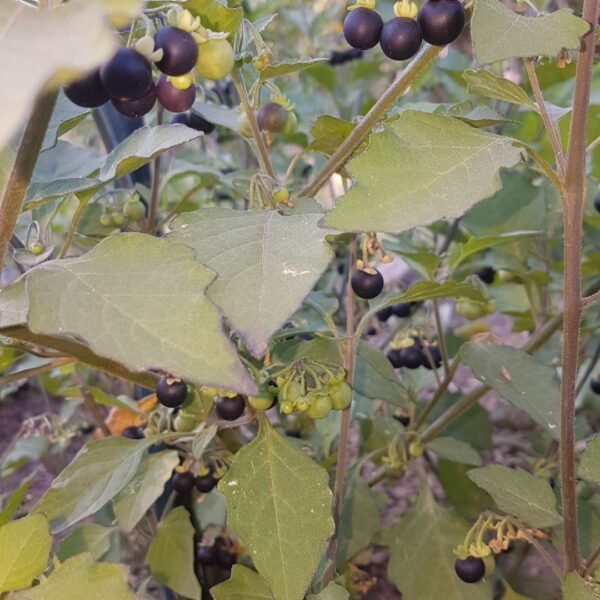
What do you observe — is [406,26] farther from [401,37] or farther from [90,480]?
[90,480]

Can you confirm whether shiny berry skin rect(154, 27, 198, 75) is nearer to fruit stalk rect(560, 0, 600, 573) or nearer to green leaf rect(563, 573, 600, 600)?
fruit stalk rect(560, 0, 600, 573)

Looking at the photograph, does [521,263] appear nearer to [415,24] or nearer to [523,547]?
[523,547]

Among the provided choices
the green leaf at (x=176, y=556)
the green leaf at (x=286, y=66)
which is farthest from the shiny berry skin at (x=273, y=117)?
the green leaf at (x=176, y=556)

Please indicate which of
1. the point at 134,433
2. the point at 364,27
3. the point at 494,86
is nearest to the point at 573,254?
the point at 494,86

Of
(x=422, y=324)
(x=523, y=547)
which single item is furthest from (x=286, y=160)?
(x=523, y=547)

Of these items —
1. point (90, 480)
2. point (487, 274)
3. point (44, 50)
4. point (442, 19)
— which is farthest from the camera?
point (487, 274)

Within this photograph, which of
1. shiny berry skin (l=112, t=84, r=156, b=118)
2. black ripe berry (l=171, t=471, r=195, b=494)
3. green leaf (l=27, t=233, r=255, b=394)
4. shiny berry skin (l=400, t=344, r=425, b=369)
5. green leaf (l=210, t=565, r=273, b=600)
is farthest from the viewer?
shiny berry skin (l=400, t=344, r=425, b=369)

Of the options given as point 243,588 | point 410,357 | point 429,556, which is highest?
point 243,588

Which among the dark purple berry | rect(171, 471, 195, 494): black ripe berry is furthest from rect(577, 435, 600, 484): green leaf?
rect(171, 471, 195, 494): black ripe berry
